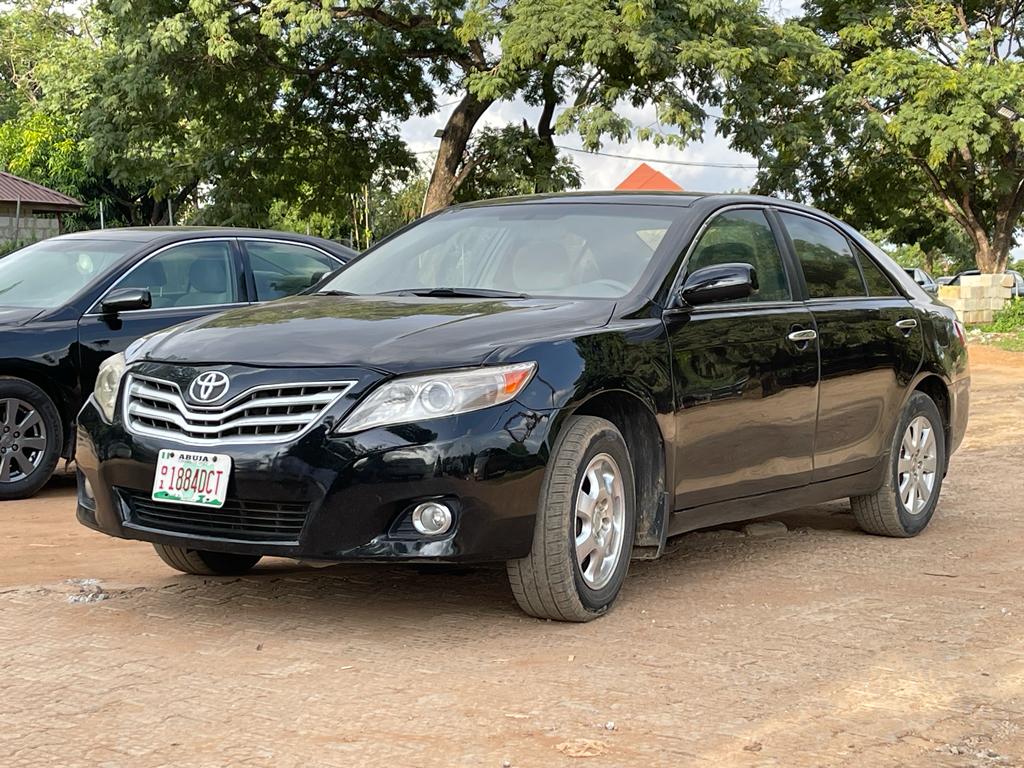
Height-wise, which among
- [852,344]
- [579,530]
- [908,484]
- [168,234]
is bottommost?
[908,484]

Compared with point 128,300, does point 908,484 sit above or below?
below

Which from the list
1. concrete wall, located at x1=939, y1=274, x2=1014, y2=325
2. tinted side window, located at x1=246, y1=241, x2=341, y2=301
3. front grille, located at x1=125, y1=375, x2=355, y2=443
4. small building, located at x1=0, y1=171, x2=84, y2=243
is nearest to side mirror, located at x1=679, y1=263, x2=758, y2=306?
front grille, located at x1=125, y1=375, x2=355, y2=443

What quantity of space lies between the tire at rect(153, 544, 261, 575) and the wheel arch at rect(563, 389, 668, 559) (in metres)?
1.61

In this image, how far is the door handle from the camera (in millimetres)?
6578

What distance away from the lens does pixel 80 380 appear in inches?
359

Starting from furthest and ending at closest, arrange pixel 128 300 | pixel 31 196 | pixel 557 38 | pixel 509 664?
1. pixel 31 196
2. pixel 557 38
3. pixel 128 300
4. pixel 509 664

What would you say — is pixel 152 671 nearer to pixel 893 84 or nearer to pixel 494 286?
pixel 494 286

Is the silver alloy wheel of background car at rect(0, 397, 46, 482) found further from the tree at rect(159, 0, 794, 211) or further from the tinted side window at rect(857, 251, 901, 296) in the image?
the tree at rect(159, 0, 794, 211)

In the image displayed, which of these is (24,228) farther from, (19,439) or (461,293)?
(461,293)

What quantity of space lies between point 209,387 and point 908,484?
3971mm

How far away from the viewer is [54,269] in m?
9.58

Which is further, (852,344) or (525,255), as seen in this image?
(852,344)

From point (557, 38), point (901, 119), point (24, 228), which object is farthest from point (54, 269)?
point (24, 228)

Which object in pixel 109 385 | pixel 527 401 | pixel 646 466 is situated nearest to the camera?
pixel 527 401
